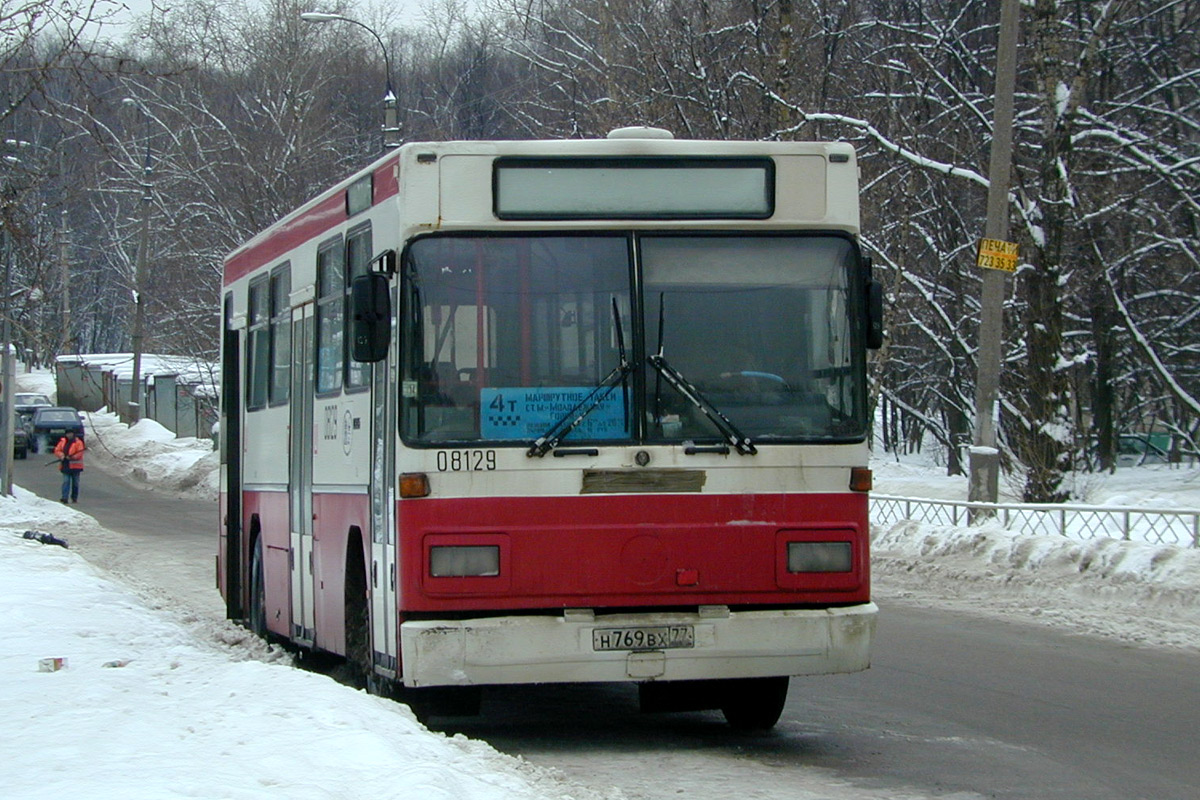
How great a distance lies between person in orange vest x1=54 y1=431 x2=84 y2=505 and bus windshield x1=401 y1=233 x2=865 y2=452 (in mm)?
32878

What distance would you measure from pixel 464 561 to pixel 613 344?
1267 millimetres

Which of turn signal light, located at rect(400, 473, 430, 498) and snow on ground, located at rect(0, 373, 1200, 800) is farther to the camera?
turn signal light, located at rect(400, 473, 430, 498)

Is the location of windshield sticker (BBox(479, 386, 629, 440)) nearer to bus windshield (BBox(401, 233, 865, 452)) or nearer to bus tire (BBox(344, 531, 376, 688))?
bus windshield (BBox(401, 233, 865, 452))

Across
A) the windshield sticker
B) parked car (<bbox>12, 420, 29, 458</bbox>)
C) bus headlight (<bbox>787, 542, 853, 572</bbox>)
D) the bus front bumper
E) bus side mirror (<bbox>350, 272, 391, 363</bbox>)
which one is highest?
bus side mirror (<bbox>350, 272, 391, 363</bbox>)

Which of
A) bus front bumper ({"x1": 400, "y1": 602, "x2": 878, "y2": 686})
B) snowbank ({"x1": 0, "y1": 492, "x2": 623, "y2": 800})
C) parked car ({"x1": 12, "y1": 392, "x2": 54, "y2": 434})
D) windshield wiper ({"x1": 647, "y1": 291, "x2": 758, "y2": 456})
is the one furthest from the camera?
parked car ({"x1": 12, "y1": 392, "x2": 54, "y2": 434})

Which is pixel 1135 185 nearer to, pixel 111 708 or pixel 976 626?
pixel 976 626

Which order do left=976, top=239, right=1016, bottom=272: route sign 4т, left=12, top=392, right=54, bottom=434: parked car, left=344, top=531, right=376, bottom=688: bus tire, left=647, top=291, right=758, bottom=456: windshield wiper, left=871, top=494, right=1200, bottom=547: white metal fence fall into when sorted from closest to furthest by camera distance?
left=647, top=291, right=758, bottom=456: windshield wiper → left=344, top=531, right=376, bottom=688: bus tire → left=871, top=494, right=1200, bottom=547: white metal fence → left=976, top=239, right=1016, bottom=272: route sign 4т → left=12, top=392, right=54, bottom=434: parked car

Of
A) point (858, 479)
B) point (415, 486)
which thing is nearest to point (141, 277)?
point (415, 486)

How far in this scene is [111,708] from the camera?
8172 mm

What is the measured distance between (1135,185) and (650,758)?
20045 mm

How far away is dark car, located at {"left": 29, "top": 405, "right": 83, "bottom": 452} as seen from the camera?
61.7m

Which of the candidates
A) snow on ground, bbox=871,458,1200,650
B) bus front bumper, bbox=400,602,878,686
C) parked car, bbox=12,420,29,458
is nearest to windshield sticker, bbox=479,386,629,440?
bus front bumper, bbox=400,602,878,686

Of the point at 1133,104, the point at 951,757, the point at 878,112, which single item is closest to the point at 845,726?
the point at 951,757

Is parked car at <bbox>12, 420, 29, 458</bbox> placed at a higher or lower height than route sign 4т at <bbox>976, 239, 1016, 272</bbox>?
lower
